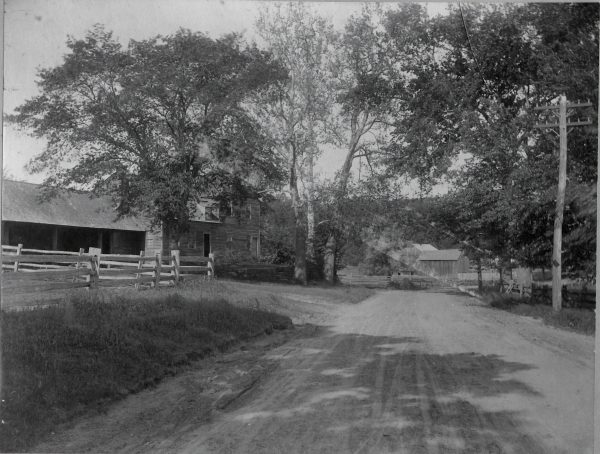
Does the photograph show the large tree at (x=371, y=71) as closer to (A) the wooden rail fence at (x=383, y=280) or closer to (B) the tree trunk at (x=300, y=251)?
(B) the tree trunk at (x=300, y=251)

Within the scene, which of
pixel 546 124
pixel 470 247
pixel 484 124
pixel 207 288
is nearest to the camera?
pixel 546 124

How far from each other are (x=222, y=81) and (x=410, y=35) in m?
Result: 6.75

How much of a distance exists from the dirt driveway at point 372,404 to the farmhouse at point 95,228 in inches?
326

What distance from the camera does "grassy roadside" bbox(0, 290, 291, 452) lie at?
211 inches

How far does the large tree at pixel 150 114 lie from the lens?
30.6 feet

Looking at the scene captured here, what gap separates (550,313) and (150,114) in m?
10.6

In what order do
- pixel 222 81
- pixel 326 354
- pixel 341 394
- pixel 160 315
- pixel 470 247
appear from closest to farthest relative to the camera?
pixel 341 394 < pixel 326 354 < pixel 160 315 < pixel 470 247 < pixel 222 81

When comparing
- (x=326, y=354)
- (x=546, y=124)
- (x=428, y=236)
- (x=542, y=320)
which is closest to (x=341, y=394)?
(x=326, y=354)

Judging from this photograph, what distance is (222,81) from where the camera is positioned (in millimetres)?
13039

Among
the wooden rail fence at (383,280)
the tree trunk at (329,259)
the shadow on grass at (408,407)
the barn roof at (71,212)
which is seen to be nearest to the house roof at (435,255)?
the wooden rail fence at (383,280)

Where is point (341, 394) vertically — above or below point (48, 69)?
below

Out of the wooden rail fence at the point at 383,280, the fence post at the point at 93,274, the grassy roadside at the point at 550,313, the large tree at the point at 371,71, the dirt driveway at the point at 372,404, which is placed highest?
the large tree at the point at 371,71

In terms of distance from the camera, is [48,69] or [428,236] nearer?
[48,69]

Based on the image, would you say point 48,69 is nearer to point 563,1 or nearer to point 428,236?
point 563,1
